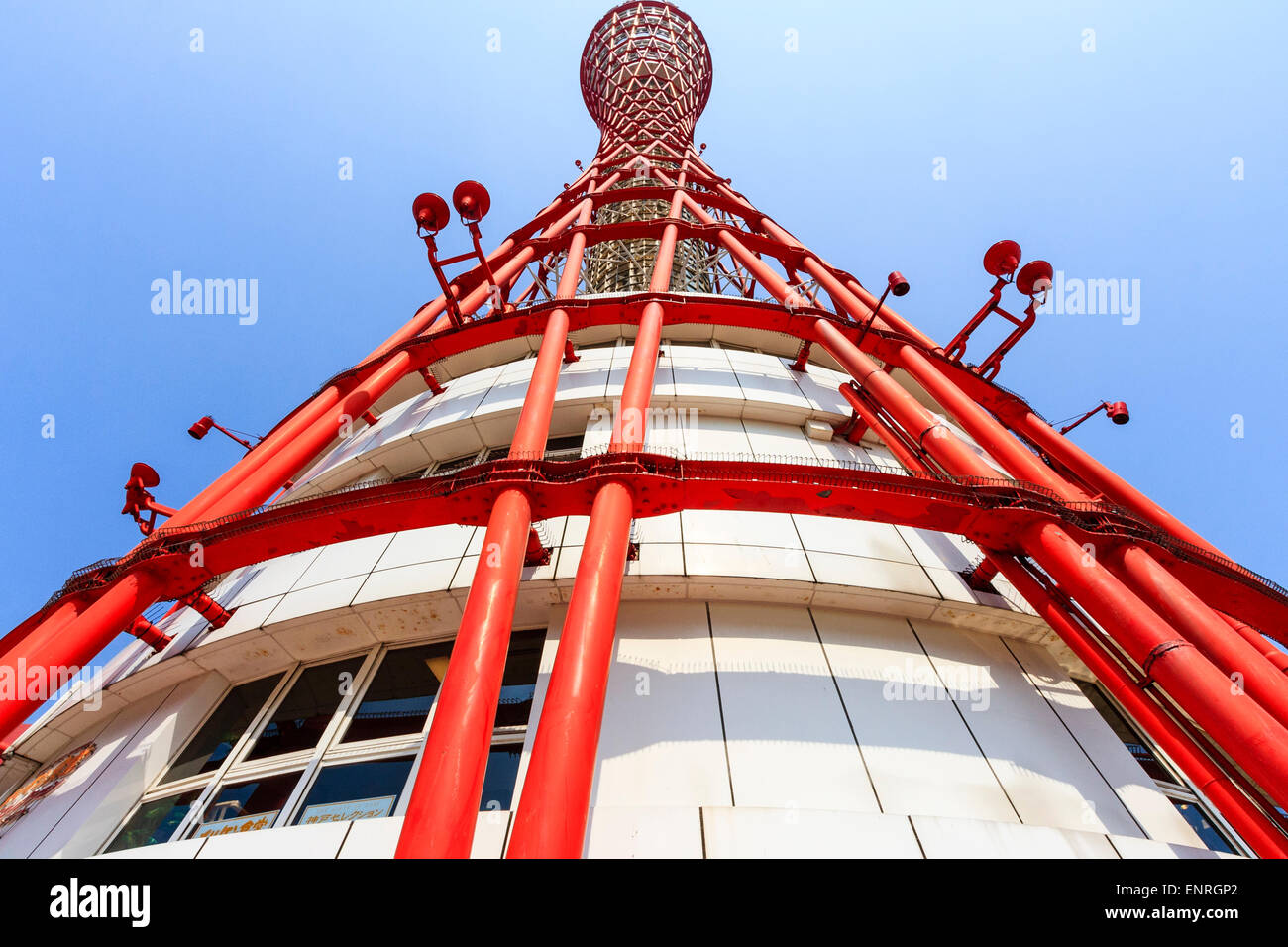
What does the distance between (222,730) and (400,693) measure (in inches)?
83.9

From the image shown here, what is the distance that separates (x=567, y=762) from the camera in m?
3.51

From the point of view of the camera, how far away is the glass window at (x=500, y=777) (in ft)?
16.9

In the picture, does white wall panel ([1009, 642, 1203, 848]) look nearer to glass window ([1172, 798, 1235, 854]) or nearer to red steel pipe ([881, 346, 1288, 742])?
glass window ([1172, 798, 1235, 854])

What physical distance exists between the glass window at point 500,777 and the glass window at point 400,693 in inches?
37.2

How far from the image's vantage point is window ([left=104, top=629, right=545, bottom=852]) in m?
5.55

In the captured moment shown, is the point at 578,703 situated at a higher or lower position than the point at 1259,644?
higher

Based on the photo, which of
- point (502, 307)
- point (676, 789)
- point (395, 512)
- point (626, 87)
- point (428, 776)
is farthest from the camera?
point (626, 87)

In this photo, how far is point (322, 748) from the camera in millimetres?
6023

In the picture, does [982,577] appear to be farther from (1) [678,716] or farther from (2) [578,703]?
(2) [578,703]

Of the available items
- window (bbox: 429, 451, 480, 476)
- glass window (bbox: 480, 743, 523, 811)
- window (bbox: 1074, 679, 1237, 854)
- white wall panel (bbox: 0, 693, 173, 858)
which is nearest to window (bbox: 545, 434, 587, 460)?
window (bbox: 429, 451, 480, 476)

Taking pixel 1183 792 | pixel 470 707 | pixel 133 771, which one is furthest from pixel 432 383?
pixel 1183 792

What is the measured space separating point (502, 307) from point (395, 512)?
5.38 metres
